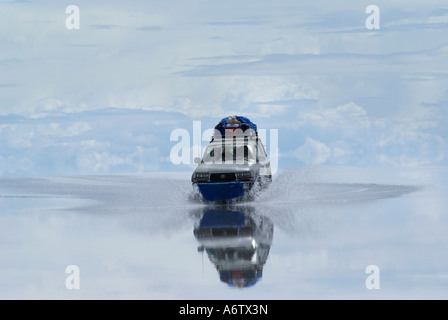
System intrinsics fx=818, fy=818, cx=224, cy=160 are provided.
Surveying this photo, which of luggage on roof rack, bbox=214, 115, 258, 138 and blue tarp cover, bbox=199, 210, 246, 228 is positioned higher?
luggage on roof rack, bbox=214, 115, 258, 138

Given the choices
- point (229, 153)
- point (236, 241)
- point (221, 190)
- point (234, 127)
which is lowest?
point (236, 241)

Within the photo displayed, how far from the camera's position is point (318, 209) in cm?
2225

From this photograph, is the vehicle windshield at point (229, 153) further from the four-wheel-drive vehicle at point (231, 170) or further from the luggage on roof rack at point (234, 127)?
the luggage on roof rack at point (234, 127)

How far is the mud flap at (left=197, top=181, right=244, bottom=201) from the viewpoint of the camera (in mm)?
22484

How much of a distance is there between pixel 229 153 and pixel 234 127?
14.6 ft

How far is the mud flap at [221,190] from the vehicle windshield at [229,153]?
1597 millimetres

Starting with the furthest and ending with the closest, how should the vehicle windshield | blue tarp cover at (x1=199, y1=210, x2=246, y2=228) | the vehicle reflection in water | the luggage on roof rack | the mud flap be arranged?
the luggage on roof rack < the vehicle windshield < the mud flap < blue tarp cover at (x1=199, y1=210, x2=246, y2=228) < the vehicle reflection in water

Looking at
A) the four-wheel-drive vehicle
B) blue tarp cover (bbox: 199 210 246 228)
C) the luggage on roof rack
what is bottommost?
blue tarp cover (bbox: 199 210 246 228)

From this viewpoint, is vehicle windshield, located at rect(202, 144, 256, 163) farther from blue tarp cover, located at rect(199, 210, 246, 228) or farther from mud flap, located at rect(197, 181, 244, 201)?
blue tarp cover, located at rect(199, 210, 246, 228)

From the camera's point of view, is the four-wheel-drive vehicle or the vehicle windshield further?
the vehicle windshield

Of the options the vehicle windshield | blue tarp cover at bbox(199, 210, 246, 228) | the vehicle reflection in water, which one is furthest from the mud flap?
the vehicle windshield

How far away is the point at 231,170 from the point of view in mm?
22625

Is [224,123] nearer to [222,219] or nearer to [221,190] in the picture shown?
[221,190]

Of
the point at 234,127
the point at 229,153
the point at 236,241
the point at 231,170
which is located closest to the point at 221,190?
the point at 231,170
